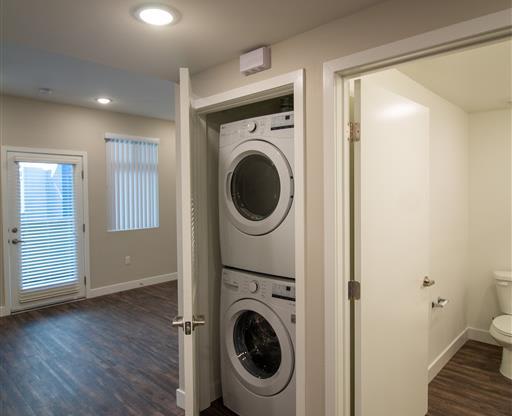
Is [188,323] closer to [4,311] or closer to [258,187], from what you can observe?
[258,187]

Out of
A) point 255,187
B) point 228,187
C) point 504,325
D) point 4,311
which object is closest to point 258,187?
point 255,187

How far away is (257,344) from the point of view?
2342mm

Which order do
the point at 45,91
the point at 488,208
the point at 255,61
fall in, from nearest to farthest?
the point at 255,61
the point at 488,208
the point at 45,91

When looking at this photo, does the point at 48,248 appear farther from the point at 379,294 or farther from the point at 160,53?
the point at 379,294

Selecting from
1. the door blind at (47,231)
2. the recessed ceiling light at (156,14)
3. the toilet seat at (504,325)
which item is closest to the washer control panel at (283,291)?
the recessed ceiling light at (156,14)

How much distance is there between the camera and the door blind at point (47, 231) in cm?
430

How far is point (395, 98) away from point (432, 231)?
132cm

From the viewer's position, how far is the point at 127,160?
17.3 feet

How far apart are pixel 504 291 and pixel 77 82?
465cm

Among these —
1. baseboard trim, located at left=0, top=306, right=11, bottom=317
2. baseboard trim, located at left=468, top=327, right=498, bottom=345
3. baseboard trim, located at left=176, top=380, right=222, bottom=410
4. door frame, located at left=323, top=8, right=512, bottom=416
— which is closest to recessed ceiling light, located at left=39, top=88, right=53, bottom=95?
baseboard trim, located at left=0, top=306, right=11, bottom=317

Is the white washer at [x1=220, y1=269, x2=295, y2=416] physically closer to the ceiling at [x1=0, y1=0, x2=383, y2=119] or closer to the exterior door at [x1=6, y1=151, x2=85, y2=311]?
the ceiling at [x1=0, y1=0, x2=383, y2=119]

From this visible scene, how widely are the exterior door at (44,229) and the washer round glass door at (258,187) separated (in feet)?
10.9

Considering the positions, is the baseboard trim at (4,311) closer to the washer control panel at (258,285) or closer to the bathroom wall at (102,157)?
the bathroom wall at (102,157)

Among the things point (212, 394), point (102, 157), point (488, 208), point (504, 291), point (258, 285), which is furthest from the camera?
point (102, 157)
